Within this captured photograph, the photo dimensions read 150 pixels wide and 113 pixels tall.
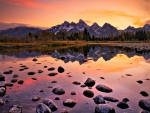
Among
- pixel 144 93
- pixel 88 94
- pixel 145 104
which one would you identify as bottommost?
pixel 88 94

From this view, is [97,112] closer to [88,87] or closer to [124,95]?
[124,95]

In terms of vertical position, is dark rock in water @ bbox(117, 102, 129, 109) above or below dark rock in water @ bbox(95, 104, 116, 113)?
below

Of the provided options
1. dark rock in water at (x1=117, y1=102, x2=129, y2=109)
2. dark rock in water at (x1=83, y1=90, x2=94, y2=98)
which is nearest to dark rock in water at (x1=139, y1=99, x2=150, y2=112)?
dark rock in water at (x1=117, y1=102, x2=129, y2=109)

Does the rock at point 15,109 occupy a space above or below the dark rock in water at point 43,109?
below

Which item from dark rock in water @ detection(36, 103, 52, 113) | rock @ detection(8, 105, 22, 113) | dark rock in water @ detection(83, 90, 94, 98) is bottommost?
dark rock in water @ detection(83, 90, 94, 98)

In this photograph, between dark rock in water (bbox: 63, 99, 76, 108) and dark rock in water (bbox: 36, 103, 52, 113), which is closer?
dark rock in water (bbox: 36, 103, 52, 113)

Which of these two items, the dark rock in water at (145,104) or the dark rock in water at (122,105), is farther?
the dark rock in water at (122,105)

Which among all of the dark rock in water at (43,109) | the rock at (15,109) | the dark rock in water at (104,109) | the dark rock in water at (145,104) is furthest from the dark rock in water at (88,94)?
the rock at (15,109)

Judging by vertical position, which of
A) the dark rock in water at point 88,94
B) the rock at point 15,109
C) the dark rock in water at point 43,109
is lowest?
the dark rock in water at point 88,94

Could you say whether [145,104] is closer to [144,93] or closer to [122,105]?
[122,105]

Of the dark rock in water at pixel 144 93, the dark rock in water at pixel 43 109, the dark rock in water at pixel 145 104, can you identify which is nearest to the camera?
the dark rock in water at pixel 43 109

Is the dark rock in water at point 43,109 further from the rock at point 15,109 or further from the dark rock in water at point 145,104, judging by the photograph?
the dark rock in water at point 145,104

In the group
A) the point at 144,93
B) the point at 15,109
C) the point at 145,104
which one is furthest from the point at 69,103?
the point at 144,93

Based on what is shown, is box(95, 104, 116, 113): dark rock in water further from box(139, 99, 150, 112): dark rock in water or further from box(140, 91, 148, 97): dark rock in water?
box(140, 91, 148, 97): dark rock in water
